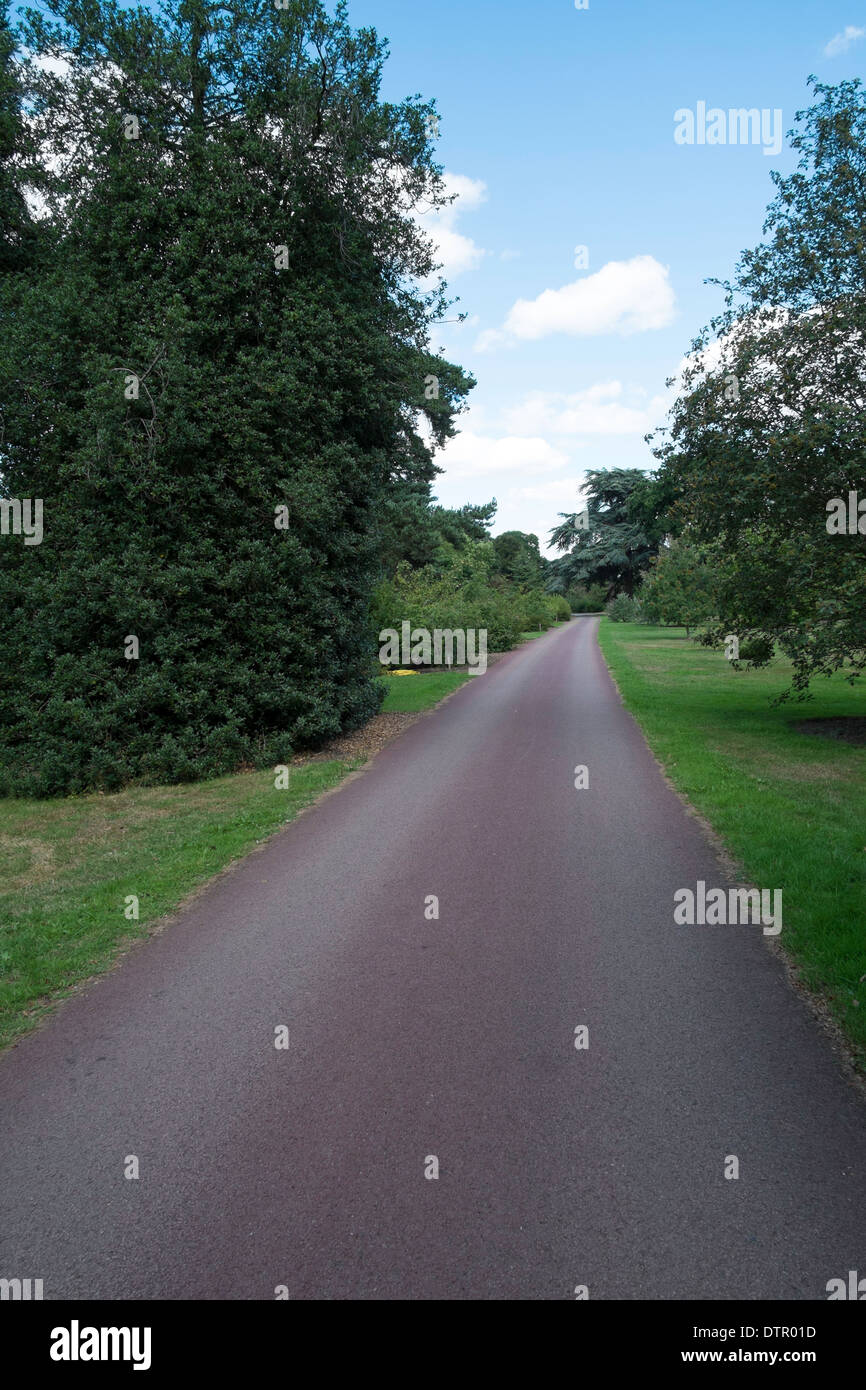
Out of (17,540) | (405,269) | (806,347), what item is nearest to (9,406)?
(17,540)

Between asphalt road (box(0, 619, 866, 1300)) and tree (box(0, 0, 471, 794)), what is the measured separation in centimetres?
553

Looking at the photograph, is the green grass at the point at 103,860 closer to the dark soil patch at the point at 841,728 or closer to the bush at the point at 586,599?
the dark soil patch at the point at 841,728

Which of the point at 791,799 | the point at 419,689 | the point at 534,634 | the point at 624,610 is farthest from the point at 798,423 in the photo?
the point at 624,610

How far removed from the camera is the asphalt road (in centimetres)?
258

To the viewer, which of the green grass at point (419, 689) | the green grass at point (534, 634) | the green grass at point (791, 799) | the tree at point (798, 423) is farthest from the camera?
the green grass at point (534, 634)

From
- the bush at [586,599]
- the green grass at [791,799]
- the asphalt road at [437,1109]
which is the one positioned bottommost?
the asphalt road at [437,1109]

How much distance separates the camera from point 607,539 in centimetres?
7362

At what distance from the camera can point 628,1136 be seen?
316 cm

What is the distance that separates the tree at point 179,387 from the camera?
10375 mm

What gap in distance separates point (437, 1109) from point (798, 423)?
10.8 m

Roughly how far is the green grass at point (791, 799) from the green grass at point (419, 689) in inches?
204

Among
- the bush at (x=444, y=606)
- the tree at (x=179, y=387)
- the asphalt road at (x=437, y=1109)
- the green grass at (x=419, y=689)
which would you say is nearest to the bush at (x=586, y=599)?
the bush at (x=444, y=606)

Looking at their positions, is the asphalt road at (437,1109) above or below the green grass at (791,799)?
below

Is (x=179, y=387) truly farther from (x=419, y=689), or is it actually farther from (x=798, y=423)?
(x=419, y=689)
